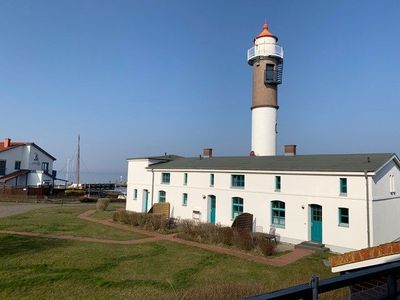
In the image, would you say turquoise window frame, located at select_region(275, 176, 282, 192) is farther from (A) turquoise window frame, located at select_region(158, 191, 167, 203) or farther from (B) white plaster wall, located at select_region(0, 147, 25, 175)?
(B) white plaster wall, located at select_region(0, 147, 25, 175)

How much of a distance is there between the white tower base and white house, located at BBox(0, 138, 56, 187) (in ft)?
123

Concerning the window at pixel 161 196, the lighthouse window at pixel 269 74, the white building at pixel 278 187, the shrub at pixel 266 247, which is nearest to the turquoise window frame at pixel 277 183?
the white building at pixel 278 187

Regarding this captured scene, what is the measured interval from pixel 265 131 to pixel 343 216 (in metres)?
14.9

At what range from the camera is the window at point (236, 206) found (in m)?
26.2

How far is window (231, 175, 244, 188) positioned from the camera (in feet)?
86.7

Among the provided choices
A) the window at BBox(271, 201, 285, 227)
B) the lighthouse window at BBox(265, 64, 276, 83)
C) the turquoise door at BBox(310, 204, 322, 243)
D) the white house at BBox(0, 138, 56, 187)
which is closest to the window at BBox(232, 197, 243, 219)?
the window at BBox(271, 201, 285, 227)

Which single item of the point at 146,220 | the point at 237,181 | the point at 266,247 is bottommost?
the point at 266,247

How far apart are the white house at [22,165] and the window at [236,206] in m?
39.0

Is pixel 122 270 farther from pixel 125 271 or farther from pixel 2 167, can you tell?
pixel 2 167

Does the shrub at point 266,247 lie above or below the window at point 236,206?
below

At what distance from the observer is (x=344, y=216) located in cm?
2012

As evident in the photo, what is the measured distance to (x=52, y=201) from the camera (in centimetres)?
4619

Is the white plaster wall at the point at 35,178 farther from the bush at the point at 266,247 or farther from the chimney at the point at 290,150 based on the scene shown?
the bush at the point at 266,247

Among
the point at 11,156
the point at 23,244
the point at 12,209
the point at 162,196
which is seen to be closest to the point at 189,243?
the point at 23,244
